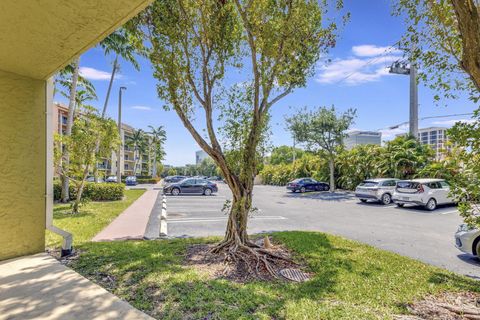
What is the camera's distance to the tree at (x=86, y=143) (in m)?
10.7

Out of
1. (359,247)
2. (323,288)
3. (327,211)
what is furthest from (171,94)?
(327,211)

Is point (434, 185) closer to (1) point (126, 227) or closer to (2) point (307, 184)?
(2) point (307, 184)

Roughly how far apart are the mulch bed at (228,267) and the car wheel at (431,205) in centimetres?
1044

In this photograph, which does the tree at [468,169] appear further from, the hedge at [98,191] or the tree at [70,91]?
the hedge at [98,191]

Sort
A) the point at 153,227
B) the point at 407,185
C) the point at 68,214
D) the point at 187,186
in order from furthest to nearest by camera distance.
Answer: the point at 187,186, the point at 407,185, the point at 68,214, the point at 153,227

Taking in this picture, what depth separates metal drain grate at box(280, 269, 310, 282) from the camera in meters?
4.53

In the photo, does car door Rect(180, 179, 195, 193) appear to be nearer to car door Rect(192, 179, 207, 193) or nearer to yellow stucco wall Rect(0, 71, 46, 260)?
car door Rect(192, 179, 207, 193)

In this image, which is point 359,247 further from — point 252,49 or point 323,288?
point 252,49

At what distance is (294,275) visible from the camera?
472cm

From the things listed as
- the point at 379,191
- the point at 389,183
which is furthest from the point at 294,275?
the point at 389,183

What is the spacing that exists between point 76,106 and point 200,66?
12509 mm

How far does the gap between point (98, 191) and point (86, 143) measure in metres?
5.93

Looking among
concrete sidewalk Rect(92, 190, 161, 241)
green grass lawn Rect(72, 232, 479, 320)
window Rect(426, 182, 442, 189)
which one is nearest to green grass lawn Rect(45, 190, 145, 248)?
concrete sidewalk Rect(92, 190, 161, 241)

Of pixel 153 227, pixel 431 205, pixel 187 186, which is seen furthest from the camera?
pixel 187 186
